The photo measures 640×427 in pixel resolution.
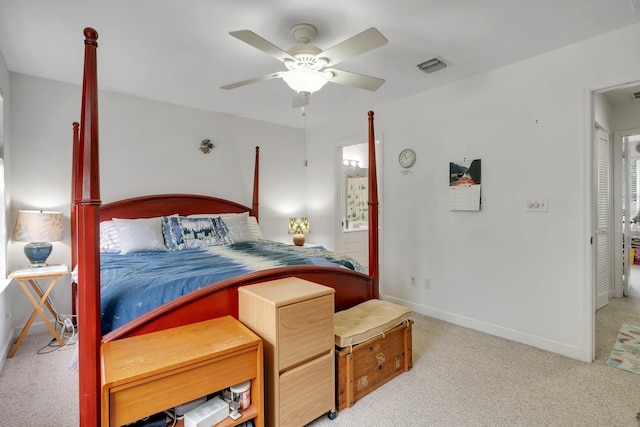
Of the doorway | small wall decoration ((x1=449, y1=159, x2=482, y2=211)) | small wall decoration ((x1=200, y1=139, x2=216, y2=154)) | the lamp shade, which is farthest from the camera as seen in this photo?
small wall decoration ((x1=200, y1=139, x2=216, y2=154))

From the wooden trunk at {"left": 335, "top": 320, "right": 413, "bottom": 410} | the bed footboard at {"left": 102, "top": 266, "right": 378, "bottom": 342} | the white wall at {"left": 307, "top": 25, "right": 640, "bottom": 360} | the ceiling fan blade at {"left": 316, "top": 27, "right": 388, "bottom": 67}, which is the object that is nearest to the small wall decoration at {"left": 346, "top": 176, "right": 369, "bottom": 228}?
the white wall at {"left": 307, "top": 25, "right": 640, "bottom": 360}

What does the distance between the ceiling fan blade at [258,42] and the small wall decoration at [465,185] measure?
79.3 inches

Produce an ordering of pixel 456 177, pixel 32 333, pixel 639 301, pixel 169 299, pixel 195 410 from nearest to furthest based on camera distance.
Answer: pixel 195 410
pixel 169 299
pixel 32 333
pixel 456 177
pixel 639 301

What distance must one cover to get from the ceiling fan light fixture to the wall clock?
1.76 metres

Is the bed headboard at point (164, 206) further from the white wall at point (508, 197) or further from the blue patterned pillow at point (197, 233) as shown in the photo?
the white wall at point (508, 197)

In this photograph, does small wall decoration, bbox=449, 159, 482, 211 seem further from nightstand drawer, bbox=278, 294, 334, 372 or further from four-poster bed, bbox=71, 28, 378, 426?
nightstand drawer, bbox=278, 294, 334, 372

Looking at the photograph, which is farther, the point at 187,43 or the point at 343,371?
the point at 187,43

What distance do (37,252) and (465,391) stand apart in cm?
351

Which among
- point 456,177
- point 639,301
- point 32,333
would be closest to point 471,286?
point 456,177

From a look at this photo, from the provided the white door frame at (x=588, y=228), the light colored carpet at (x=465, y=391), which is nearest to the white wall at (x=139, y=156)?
the light colored carpet at (x=465, y=391)

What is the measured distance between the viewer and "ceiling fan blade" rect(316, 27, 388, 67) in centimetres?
167

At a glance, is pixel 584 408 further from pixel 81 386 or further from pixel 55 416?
pixel 55 416

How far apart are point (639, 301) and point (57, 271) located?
243 inches

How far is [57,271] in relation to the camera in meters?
2.69
